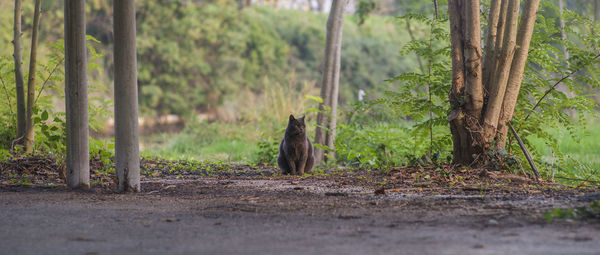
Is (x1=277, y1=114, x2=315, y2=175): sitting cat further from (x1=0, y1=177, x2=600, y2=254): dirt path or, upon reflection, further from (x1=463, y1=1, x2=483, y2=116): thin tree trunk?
(x1=463, y1=1, x2=483, y2=116): thin tree trunk

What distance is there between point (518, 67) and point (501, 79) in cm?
25

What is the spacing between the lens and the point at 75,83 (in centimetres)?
494

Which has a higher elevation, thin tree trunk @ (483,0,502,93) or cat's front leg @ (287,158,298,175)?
thin tree trunk @ (483,0,502,93)

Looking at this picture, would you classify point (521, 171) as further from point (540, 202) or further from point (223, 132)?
point (223, 132)

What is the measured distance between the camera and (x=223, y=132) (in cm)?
1623

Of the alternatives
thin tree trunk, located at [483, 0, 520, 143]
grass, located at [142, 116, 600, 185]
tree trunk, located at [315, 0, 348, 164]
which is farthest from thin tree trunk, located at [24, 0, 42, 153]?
thin tree trunk, located at [483, 0, 520, 143]

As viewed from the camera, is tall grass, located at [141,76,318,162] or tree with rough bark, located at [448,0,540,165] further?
tall grass, located at [141,76,318,162]

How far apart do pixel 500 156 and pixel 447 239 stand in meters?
3.23

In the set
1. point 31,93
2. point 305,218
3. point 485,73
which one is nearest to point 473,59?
point 485,73

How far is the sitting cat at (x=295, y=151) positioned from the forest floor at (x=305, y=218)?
1.67 metres

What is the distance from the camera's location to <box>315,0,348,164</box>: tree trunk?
9922mm

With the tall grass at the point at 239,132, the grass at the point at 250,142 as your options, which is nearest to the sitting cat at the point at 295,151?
the grass at the point at 250,142

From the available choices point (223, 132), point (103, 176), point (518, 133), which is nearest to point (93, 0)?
point (223, 132)

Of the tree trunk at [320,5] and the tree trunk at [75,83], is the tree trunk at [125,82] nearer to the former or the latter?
the tree trunk at [75,83]
